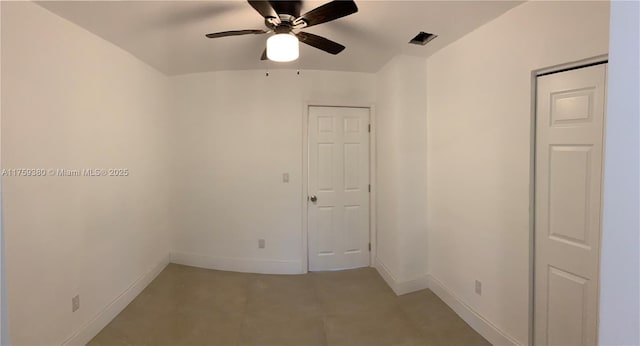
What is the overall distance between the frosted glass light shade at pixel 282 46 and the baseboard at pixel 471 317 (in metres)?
2.46

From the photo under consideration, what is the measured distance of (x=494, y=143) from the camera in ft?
7.04

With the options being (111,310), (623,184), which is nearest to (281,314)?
(111,310)

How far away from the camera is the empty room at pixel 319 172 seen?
1.62 metres

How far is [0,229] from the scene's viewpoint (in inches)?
24.1

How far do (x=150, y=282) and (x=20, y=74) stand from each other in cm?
230

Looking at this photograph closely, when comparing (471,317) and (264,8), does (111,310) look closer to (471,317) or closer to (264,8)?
(264,8)

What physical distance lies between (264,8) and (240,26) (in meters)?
0.75

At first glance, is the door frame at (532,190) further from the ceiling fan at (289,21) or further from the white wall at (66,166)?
→ the white wall at (66,166)

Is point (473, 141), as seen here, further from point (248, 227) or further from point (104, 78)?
point (104, 78)

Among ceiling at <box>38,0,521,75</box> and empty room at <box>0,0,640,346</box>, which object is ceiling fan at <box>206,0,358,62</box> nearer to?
empty room at <box>0,0,640,346</box>

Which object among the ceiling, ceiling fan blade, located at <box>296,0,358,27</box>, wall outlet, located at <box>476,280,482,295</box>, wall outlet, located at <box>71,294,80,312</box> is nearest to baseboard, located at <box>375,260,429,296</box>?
wall outlet, located at <box>476,280,482,295</box>

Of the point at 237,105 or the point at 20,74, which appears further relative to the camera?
A: the point at 237,105

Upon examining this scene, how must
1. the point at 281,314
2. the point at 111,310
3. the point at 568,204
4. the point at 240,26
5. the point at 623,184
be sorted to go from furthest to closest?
the point at 281,314 → the point at 111,310 → the point at 240,26 → the point at 568,204 → the point at 623,184

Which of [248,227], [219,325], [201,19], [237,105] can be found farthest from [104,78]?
[219,325]
